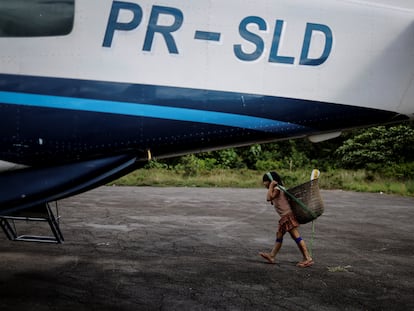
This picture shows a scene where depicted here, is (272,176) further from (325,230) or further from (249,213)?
(249,213)

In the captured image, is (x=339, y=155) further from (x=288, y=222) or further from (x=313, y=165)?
(x=288, y=222)

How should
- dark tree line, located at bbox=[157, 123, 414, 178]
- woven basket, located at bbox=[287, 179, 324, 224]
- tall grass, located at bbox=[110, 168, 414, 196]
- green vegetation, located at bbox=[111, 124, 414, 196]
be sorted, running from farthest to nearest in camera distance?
dark tree line, located at bbox=[157, 123, 414, 178]
green vegetation, located at bbox=[111, 124, 414, 196]
tall grass, located at bbox=[110, 168, 414, 196]
woven basket, located at bbox=[287, 179, 324, 224]

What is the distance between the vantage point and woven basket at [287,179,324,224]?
A: 6.35m

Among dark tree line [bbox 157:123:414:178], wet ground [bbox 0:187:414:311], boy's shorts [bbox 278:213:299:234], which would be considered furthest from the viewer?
dark tree line [bbox 157:123:414:178]

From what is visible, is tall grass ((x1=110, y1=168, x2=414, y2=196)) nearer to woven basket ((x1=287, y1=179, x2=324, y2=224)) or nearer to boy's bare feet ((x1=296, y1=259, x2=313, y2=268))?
boy's bare feet ((x1=296, y1=259, x2=313, y2=268))

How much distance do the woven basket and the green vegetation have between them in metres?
13.8

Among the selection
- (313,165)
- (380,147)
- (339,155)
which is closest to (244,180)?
(380,147)

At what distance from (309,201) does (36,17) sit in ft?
13.6

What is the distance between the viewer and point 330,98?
422cm

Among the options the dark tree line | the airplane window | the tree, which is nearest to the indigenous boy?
the airplane window

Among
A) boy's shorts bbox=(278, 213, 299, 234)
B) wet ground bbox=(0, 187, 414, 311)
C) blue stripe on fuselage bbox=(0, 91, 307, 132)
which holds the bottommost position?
wet ground bbox=(0, 187, 414, 311)

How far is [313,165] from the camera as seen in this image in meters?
32.0

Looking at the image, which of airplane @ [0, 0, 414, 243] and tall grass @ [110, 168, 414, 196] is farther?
tall grass @ [110, 168, 414, 196]

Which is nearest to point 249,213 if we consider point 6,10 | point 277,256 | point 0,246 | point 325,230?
point 325,230
